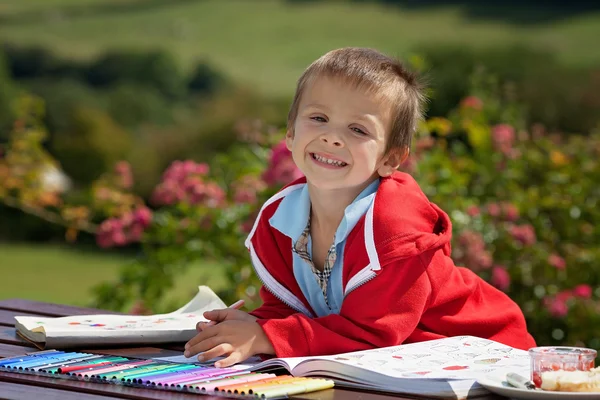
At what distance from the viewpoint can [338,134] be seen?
2043mm

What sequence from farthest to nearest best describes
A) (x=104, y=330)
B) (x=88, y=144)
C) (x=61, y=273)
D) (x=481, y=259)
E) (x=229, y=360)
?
1. (x=88, y=144)
2. (x=61, y=273)
3. (x=481, y=259)
4. (x=104, y=330)
5. (x=229, y=360)

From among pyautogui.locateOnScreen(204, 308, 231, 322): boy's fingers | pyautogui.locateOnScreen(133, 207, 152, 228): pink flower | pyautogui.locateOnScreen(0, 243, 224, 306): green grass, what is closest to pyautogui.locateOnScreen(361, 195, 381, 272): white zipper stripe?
pyautogui.locateOnScreen(204, 308, 231, 322): boy's fingers

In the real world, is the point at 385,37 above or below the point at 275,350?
above

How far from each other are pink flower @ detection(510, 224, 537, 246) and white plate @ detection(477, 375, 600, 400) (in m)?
2.26

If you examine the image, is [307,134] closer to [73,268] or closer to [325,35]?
[73,268]

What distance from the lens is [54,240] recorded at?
8281 mm

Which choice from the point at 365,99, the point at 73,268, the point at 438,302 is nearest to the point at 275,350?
the point at 438,302

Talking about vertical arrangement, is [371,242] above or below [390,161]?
below

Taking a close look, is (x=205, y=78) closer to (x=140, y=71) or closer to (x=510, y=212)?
(x=140, y=71)

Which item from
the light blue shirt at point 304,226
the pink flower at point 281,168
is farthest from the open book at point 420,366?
the pink flower at point 281,168

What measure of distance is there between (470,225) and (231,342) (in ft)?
7.09

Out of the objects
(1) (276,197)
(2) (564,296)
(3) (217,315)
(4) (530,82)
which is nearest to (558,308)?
(2) (564,296)

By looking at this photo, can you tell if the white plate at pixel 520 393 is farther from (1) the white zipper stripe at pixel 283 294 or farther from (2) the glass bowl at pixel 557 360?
(1) the white zipper stripe at pixel 283 294

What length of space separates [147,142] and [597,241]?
489 centimetres
